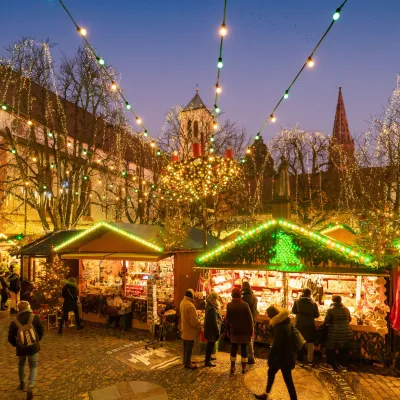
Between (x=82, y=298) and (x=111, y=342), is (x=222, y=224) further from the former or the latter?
(x=111, y=342)

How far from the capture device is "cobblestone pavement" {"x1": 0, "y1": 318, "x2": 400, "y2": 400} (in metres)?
5.89

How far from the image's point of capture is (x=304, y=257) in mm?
8258

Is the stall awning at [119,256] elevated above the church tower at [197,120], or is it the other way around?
the church tower at [197,120]

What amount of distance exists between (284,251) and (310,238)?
75 cm

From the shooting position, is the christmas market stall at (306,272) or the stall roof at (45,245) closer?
the christmas market stall at (306,272)

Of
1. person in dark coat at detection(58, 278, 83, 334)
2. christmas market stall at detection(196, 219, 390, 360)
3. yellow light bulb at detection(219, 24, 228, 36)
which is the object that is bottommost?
person in dark coat at detection(58, 278, 83, 334)

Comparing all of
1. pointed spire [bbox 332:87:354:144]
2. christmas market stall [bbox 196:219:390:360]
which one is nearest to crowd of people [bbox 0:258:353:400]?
christmas market stall [bbox 196:219:390:360]

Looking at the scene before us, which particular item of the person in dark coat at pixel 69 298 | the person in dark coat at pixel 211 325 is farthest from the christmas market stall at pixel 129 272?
the person in dark coat at pixel 211 325

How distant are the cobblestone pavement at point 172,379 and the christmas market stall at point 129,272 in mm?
2028

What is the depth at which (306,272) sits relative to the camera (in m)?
8.05

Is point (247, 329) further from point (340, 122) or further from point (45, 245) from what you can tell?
point (340, 122)

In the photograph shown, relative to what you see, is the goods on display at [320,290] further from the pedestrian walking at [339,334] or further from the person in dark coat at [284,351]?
the person in dark coat at [284,351]

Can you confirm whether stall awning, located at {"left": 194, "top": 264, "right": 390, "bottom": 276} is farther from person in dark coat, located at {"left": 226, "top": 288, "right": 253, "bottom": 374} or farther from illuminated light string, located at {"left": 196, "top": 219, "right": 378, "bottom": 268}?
person in dark coat, located at {"left": 226, "top": 288, "right": 253, "bottom": 374}

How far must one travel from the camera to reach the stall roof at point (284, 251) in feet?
25.2
